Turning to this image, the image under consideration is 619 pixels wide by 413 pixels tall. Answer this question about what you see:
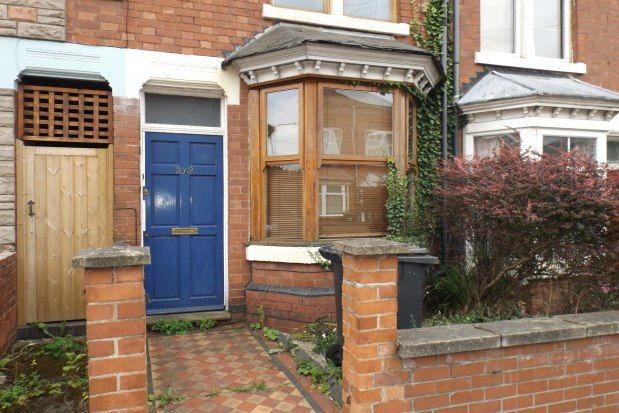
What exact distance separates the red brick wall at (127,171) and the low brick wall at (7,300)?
104 centimetres

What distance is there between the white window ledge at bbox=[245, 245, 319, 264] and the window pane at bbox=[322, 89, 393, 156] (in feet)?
3.93

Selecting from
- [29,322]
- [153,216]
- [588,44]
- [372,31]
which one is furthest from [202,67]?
[588,44]

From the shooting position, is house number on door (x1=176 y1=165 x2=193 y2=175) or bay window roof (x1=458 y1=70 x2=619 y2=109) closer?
house number on door (x1=176 y1=165 x2=193 y2=175)

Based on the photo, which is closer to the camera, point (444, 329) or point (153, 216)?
point (444, 329)

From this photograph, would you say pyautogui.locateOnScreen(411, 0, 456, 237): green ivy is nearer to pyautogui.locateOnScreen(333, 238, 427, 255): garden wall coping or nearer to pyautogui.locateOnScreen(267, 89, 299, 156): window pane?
pyautogui.locateOnScreen(267, 89, 299, 156): window pane

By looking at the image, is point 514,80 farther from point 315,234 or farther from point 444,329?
point 444,329

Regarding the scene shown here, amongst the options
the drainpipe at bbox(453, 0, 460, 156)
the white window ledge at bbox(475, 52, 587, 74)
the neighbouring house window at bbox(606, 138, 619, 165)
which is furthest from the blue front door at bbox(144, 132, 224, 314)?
the neighbouring house window at bbox(606, 138, 619, 165)

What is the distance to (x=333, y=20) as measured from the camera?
18.5 feet

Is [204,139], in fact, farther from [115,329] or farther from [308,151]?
[115,329]

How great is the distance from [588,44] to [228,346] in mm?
7306

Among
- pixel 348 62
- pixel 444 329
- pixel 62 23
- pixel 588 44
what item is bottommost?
pixel 444 329

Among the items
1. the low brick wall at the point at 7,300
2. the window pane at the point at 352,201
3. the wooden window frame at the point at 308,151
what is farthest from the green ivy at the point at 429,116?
the low brick wall at the point at 7,300

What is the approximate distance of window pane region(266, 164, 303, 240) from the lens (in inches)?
203

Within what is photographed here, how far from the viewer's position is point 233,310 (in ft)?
17.4
